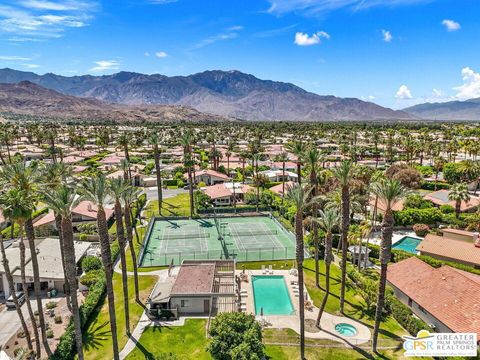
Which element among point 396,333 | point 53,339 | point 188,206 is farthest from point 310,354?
point 188,206

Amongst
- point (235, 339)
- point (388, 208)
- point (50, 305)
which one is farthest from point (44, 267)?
point (388, 208)

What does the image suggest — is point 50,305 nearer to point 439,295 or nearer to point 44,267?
point 44,267

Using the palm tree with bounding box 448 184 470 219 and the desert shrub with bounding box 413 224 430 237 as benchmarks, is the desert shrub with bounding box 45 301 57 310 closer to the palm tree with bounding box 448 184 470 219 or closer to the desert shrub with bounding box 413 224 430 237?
the desert shrub with bounding box 413 224 430 237

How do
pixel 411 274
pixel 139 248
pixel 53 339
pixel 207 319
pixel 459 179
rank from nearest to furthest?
pixel 53 339
pixel 207 319
pixel 411 274
pixel 139 248
pixel 459 179

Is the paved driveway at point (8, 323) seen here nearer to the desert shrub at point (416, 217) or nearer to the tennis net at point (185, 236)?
the tennis net at point (185, 236)

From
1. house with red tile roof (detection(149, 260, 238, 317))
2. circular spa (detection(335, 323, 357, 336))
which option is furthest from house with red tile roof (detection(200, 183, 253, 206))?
circular spa (detection(335, 323, 357, 336))

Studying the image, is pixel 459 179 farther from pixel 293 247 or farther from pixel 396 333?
pixel 396 333
